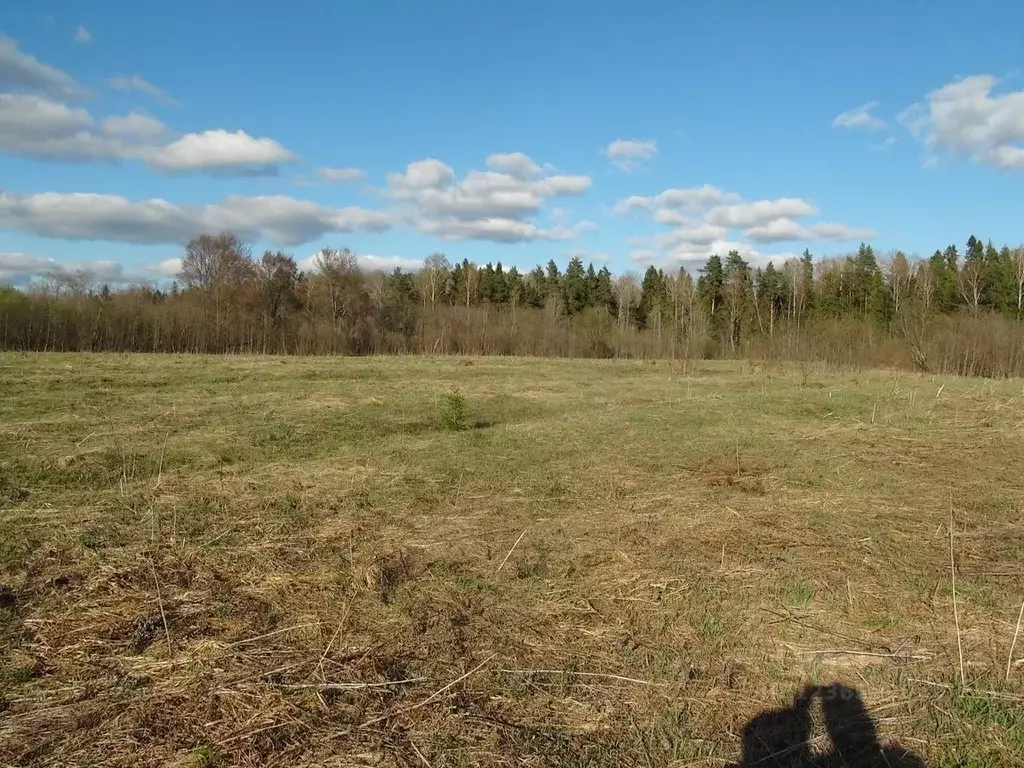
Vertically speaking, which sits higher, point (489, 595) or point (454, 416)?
point (454, 416)

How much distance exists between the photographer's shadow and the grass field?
0.11 metres

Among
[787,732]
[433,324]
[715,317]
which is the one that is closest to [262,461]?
[787,732]

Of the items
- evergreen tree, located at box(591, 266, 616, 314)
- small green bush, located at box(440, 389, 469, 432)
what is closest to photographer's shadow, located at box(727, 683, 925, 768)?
small green bush, located at box(440, 389, 469, 432)

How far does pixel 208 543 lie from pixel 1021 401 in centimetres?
1620

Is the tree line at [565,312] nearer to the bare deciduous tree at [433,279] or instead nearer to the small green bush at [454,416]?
the bare deciduous tree at [433,279]

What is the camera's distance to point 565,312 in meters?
58.9

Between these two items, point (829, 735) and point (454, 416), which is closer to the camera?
point (829, 735)

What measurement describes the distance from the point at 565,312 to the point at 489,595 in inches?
2183

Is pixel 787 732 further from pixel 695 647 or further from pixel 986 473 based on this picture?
pixel 986 473

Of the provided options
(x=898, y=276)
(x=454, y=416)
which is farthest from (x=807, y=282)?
(x=454, y=416)

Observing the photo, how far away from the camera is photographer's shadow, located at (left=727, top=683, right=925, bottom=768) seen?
271 centimetres

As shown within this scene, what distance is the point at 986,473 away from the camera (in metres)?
7.73

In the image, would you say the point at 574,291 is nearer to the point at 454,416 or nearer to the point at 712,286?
the point at 712,286

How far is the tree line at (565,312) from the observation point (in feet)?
105
